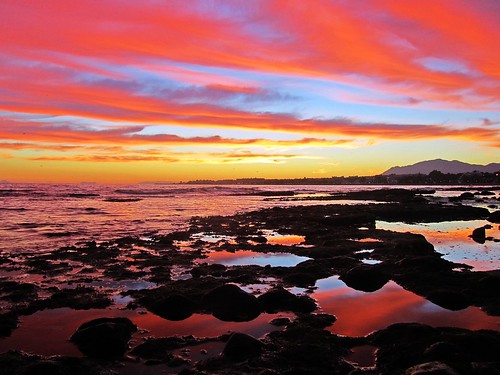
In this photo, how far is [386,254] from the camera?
21.8 metres

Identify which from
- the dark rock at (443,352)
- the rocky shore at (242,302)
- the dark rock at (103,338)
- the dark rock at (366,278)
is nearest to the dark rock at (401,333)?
the rocky shore at (242,302)

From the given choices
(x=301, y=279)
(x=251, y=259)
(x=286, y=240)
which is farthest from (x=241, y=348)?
(x=286, y=240)

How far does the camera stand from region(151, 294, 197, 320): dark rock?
480 inches

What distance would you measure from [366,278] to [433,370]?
28.9 feet

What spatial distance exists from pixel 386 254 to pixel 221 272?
1009 centimetres

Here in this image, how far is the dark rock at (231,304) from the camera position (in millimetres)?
11969

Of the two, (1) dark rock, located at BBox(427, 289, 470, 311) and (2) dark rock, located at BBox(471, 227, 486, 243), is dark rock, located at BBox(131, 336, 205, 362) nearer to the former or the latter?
(1) dark rock, located at BBox(427, 289, 470, 311)

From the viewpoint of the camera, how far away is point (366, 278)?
51.6 feet

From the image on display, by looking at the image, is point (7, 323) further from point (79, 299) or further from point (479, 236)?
point (479, 236)

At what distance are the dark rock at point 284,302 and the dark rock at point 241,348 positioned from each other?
3180 mm

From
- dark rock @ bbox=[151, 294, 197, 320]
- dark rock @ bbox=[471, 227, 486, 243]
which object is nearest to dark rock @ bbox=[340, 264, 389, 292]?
dark rock @ bbox=[151, 294, 197, 320]

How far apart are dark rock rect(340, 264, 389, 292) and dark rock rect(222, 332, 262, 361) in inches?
287

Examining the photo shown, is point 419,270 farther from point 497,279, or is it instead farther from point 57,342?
point 57,342

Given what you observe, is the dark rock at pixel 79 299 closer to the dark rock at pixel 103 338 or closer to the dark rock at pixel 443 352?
the dark rock at pixel 103 338
